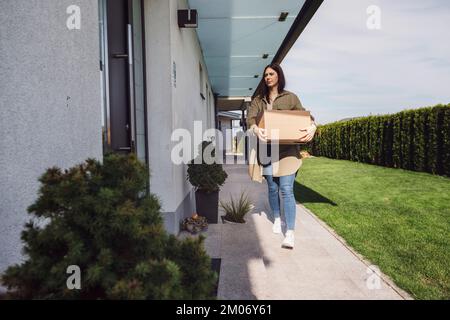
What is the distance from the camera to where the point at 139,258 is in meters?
1.13

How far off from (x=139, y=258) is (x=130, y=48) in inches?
75.5

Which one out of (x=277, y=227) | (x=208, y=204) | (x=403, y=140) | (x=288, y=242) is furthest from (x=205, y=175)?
Answer: (x=403, y=140)

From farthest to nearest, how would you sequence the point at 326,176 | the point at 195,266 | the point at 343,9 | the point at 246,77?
the point at 246,77, the point at 326,176, the point at 343,9, the point at 195,266

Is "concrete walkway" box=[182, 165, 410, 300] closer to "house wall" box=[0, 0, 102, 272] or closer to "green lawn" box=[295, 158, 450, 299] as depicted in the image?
"green lawn" box=[295, 158, 450, 299]

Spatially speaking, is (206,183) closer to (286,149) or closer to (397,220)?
(286,149)

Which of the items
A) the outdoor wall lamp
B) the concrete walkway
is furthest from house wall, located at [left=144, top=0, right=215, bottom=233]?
the concrete walkway

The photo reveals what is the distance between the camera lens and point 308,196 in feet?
20.0

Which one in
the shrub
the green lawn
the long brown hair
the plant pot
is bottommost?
the green lawn

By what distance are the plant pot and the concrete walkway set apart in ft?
0.53

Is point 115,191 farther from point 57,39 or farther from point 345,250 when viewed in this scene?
point 345,250

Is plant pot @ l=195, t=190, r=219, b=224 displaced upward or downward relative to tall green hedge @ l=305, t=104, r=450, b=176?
downward

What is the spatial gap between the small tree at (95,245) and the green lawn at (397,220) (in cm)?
195

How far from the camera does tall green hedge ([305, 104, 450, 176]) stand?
769cm
